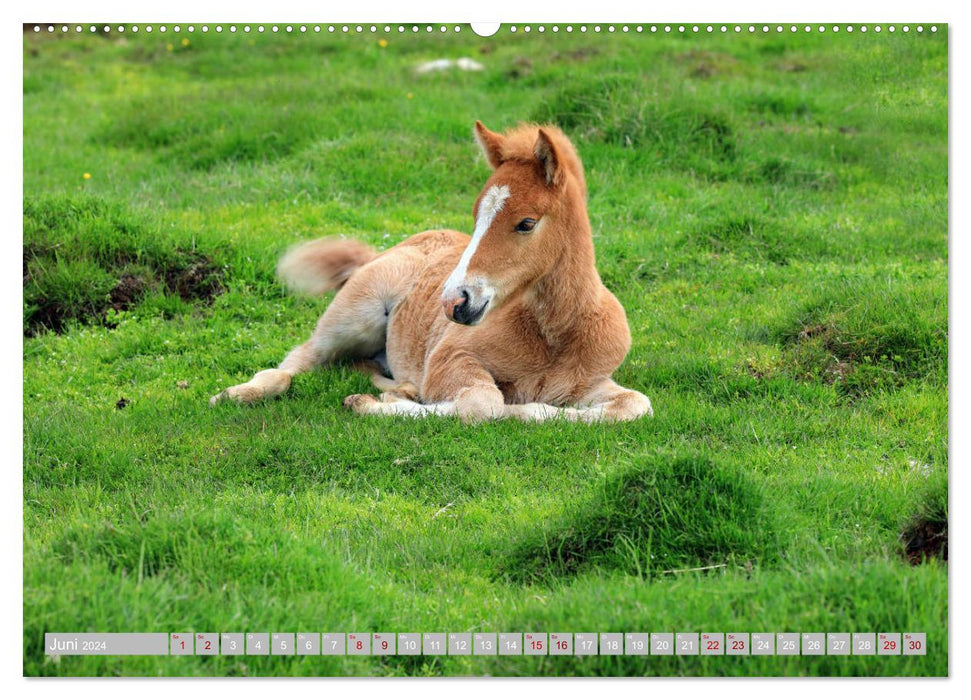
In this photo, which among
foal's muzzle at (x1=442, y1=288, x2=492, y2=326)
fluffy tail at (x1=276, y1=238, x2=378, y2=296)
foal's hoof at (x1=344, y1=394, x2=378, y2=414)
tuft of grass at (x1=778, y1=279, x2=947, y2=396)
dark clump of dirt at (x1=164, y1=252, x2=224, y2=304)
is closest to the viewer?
foal's muzzle at (x1=442, y1=288, x2=492, y2=326)

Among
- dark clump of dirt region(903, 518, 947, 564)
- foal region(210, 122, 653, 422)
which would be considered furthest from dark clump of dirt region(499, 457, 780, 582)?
foal region(210, 122, 653, 422)

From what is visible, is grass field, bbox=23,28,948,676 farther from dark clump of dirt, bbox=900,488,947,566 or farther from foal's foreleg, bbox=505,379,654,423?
foal's foreleg, bbox=505,379,654,423

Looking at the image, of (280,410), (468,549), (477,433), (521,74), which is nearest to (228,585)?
(468,549)

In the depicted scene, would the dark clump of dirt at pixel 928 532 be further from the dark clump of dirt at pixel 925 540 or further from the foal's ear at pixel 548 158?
the foal's ear at pixel 548 158

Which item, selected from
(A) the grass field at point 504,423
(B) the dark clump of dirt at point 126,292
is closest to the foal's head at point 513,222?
(A) the grass field at point 504,423

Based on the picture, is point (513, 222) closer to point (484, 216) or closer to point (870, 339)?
point (484, 216)

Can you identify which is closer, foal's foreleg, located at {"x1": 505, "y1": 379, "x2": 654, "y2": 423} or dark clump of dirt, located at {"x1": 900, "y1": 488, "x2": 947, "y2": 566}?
dark clump of dirt, located at {"x1": 900, "y1": 488, "x2": 947, "y2": 566}

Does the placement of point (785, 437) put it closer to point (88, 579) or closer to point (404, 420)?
point (404, 420)

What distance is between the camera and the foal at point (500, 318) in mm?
6637

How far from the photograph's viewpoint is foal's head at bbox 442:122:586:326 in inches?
256

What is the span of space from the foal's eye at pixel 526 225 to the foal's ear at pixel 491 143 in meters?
0.48

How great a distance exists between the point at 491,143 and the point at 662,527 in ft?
9.35

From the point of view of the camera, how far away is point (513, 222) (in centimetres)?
663

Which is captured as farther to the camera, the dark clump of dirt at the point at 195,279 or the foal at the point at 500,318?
the dark clump of dirt at the point at 195,279
